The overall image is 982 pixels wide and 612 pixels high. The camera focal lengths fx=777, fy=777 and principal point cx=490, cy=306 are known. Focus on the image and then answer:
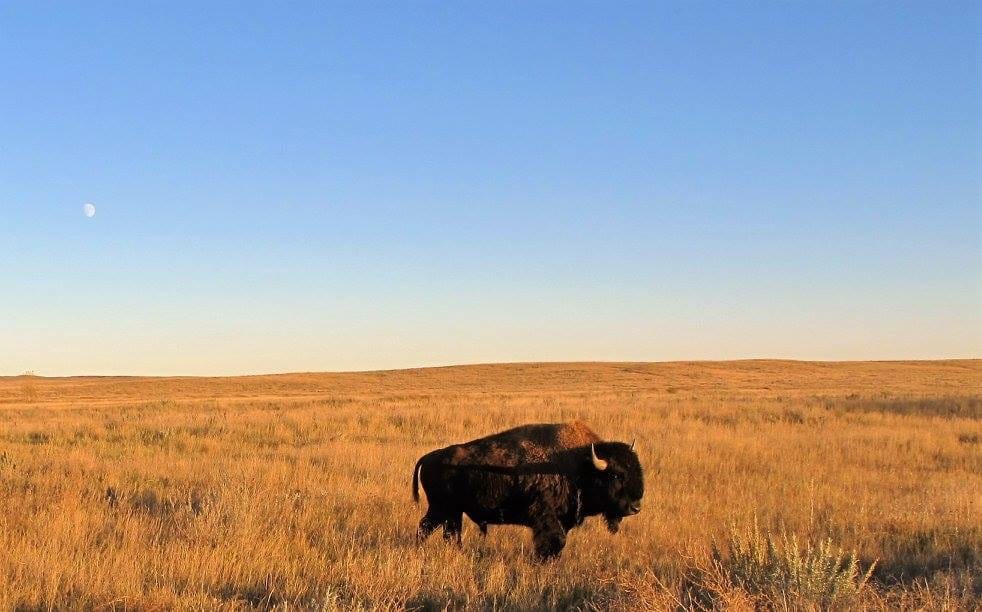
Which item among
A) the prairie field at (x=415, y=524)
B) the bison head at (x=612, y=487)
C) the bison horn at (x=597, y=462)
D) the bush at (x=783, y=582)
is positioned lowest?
the prairie field at (x=415, y=524)

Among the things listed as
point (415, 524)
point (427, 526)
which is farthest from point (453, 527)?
point (415, 524)

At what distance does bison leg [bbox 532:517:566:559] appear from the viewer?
720 cm

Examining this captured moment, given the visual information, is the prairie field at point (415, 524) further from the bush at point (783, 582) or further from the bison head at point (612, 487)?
the bison head at point (612, 487)

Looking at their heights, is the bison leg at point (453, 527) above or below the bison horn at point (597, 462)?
below

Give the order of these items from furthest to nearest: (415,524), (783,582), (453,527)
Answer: (415,524), (453,527), (783,582)

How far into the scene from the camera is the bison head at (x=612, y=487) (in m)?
7.57

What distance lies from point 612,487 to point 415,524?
244 cm

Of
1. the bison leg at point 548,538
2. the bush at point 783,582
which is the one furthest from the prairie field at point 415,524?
the bison leg at point 548,538

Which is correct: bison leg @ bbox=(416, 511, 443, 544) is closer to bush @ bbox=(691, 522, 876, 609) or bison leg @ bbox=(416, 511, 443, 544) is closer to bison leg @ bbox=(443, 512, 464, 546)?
bison leg @ bbox=(443, 512, 464, 546)

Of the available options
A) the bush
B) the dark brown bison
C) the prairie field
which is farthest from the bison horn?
the bush

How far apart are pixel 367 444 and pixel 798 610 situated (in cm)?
1254

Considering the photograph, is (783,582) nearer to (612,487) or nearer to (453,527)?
(612,487)

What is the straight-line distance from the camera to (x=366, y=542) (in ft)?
25.6

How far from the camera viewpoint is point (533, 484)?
7352 mm
